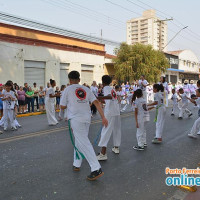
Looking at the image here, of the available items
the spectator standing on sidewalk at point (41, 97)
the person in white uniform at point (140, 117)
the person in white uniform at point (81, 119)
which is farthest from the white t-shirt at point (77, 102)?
the spectator standing on sidewalk at point (41, 97)

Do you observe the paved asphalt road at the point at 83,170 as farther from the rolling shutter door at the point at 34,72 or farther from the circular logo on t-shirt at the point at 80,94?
the rolling shutter door at the point at 34,72

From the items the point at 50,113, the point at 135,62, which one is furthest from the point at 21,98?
the point at 135,62

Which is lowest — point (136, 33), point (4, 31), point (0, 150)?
point (0, 150)

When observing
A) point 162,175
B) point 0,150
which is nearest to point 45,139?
point 0,150

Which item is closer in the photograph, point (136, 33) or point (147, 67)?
point (147, 67)

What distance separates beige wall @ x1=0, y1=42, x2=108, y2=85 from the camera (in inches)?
755

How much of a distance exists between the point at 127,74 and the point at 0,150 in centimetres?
2460

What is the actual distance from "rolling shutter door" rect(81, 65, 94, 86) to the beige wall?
429 millimetres

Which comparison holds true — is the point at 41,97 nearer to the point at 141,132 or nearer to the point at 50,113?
the point at 50,113

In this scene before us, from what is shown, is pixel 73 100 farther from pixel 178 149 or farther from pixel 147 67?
pixel 147 67

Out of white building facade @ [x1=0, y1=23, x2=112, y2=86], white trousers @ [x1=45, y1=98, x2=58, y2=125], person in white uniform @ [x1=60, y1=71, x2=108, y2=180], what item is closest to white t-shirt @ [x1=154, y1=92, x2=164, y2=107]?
person in white uniform @ [x1=60, y1=71, x2=108, y2=180]

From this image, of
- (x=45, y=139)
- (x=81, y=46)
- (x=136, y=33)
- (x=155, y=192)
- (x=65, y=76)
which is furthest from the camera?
(x=136, y=33)

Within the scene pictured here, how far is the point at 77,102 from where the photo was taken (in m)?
4.38

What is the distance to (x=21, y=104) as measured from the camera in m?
15.5
